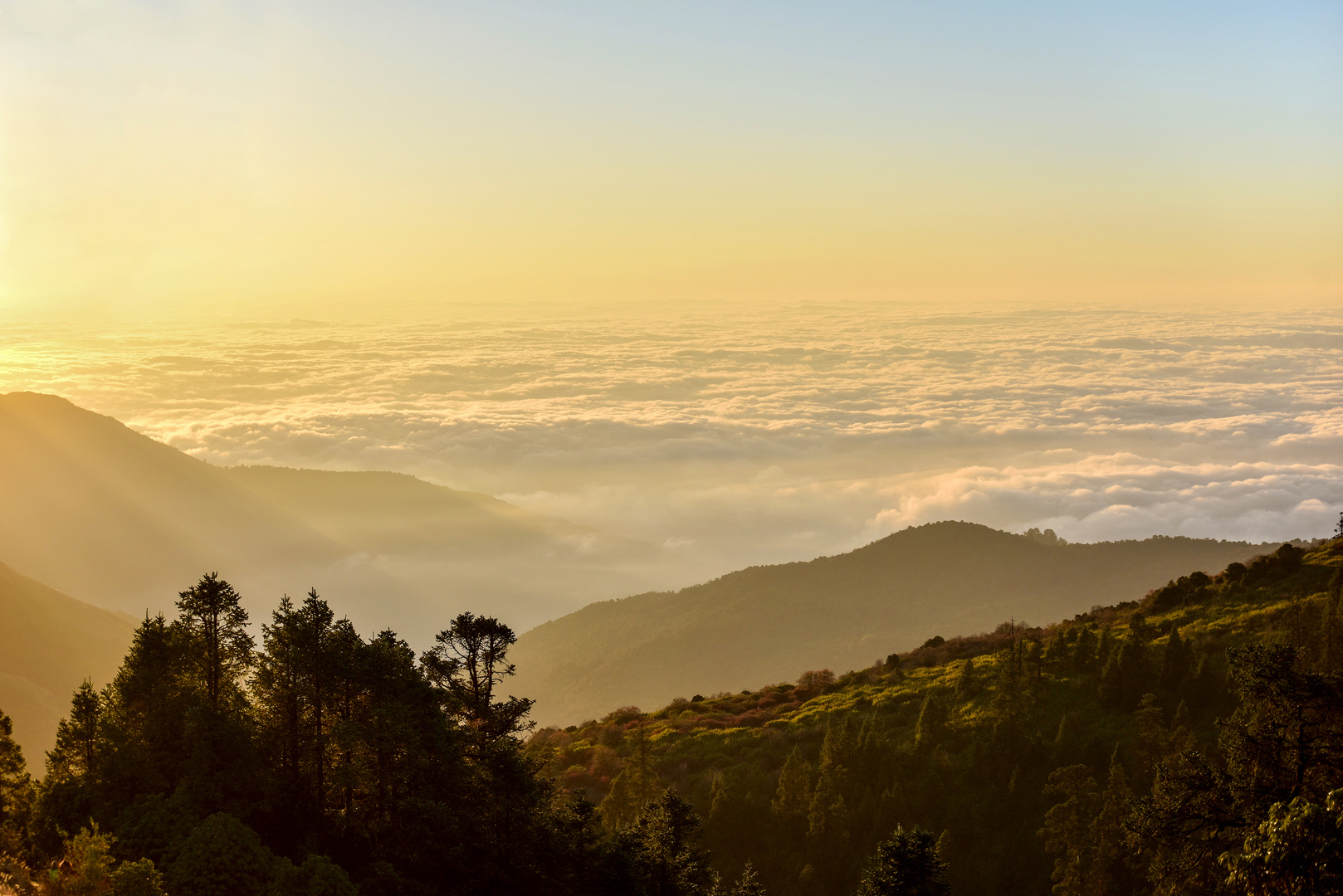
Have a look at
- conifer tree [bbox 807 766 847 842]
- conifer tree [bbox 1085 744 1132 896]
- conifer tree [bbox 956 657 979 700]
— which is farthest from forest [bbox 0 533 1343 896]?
conifer tree [bbox 956 657 979 700]

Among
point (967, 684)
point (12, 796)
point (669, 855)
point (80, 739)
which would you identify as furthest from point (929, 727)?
point (12, 796)

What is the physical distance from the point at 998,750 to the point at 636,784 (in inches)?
1067

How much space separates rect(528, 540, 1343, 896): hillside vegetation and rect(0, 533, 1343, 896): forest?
9.6 inches

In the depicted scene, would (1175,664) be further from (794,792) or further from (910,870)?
(910,870)

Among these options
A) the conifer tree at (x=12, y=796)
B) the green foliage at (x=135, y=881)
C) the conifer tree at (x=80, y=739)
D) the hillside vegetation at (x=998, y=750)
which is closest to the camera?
the green foliage at (x=135, y=881)

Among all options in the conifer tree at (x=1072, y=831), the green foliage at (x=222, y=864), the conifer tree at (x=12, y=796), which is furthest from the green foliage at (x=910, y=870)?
the conifer tree at (x=12, y=796)

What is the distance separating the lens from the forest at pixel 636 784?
102 feet

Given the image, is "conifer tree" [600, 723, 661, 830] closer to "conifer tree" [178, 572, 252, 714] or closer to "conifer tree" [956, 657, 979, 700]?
"conifer tree" [956, 657, 979, 700]

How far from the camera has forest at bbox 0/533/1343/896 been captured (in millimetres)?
31016

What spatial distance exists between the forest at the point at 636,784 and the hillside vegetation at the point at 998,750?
25cm

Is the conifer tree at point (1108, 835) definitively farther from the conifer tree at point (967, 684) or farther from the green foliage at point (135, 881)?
the green foliage at point (135, 881)

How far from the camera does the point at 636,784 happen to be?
226 ft

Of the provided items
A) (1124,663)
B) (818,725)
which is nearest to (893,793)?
(818,725)

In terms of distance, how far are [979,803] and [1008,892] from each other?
714cm
